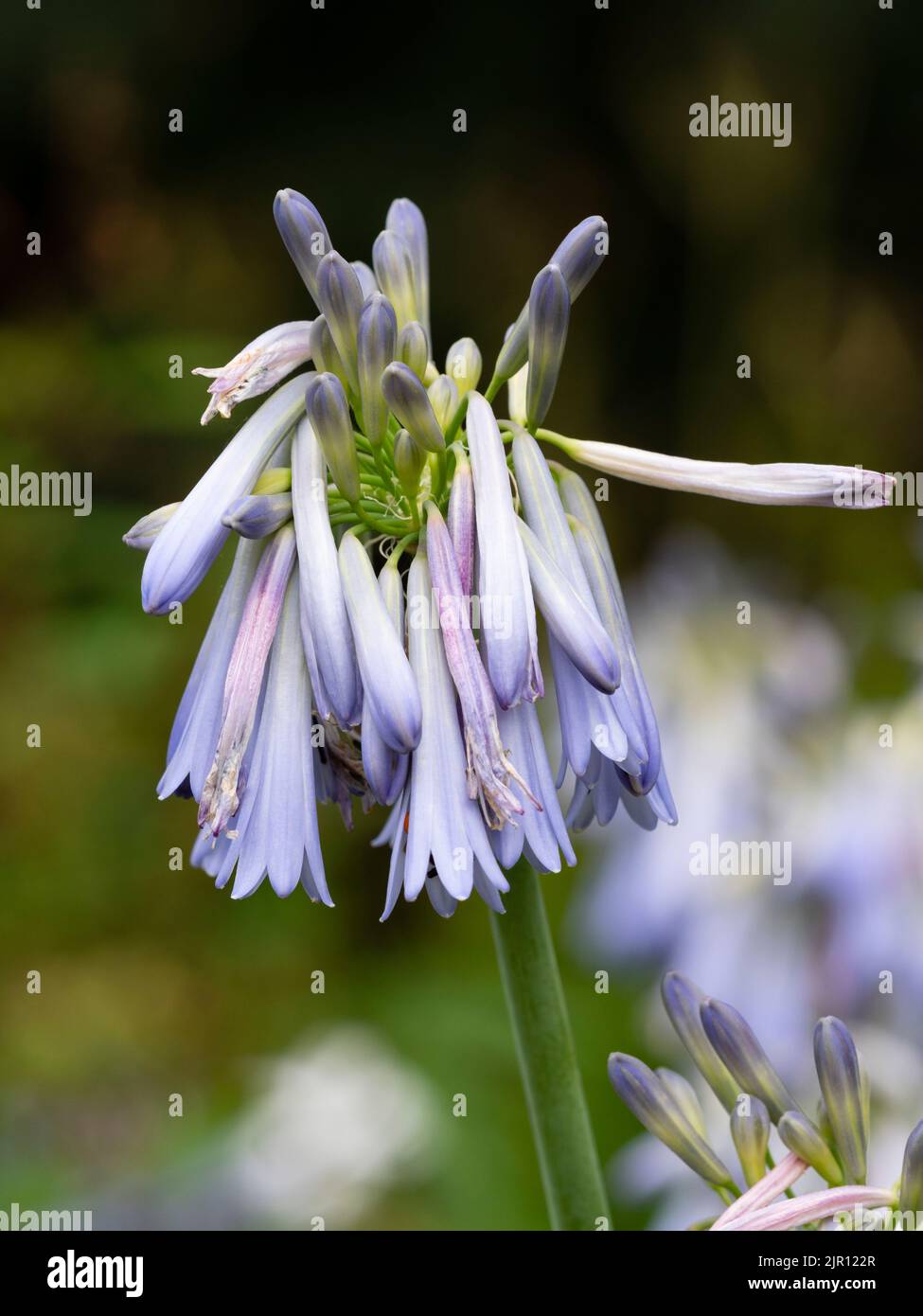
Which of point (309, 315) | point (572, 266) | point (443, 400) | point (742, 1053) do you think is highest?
point (309, 315)

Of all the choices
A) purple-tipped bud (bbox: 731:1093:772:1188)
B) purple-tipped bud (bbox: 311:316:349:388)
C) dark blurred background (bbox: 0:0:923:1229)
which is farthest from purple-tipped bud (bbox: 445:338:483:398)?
dark blurred background (bbox: 0:0:923:1229)

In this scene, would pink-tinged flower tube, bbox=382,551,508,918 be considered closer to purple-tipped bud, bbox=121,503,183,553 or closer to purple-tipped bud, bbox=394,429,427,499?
purple-tipped bud, bbox=394,429,427,499

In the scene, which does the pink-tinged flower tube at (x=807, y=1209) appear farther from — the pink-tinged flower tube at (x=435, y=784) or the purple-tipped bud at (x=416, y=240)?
the purple-tipped bud at (x=416, y=240)

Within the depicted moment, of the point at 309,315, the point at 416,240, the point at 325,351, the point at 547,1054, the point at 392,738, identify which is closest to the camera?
the point at 392,738

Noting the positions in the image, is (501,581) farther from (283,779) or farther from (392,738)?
(283,779)

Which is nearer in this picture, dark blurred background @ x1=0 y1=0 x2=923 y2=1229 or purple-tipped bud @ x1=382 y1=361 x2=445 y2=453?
purple-tipped bud @ x1=382 y1=361 x2=445 y2=453

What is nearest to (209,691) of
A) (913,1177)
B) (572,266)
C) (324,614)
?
(324,614)

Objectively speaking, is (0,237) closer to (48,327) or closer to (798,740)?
(48,327)
